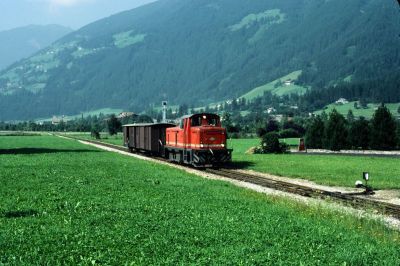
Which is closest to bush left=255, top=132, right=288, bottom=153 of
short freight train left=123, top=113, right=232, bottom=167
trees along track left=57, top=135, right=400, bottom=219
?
short freight train left=123, top=113, right=232, bottom=167

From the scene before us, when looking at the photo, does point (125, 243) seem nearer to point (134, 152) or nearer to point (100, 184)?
point (100, 184)

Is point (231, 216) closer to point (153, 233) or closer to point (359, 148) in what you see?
point (153, 233)

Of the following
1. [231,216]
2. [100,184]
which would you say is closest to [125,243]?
[231,216]

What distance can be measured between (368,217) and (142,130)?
48368 millimetres

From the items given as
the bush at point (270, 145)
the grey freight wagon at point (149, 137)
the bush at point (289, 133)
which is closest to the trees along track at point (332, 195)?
the grey freight wagon at point (149, 137)

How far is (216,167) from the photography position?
46281mm

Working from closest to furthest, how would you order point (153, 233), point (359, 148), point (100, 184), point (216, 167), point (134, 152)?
1. point (153, 233)
2. point (100, 184)
3. point (216, 167)
4. point (134, 152)
5. point (359, 148)

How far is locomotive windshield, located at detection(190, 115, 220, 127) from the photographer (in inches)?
1729

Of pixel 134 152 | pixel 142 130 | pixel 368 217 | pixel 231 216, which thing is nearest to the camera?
pixel 231 216

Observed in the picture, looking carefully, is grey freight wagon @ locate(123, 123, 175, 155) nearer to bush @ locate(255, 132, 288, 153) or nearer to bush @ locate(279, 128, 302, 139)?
bush @ locate(255, 132, 288, 153)

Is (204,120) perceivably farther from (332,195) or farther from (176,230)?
(176,230)

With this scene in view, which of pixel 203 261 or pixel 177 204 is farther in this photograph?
pixel 177 204

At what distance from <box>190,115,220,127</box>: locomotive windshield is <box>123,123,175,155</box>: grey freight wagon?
12600 mm

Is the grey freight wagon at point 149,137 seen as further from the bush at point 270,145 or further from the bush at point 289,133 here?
the bush at point 289,133
